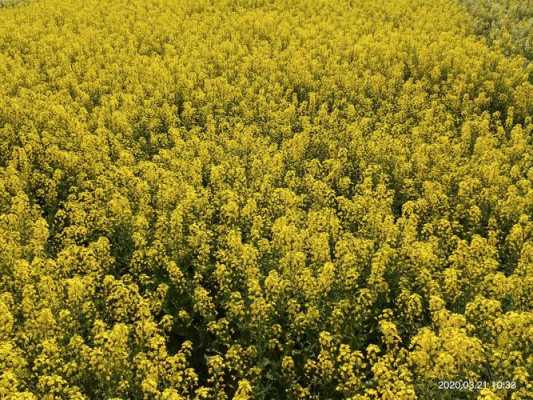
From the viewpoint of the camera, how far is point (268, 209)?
10.8 metres

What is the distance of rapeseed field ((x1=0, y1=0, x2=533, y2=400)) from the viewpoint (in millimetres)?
7250

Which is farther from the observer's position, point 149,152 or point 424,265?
point 149,152

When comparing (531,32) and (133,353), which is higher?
(531,32)

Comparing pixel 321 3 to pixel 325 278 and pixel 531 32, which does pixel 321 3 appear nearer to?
pixel 531 32

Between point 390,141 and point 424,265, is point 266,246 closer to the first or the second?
point 424,265

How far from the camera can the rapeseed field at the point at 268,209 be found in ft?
23.8

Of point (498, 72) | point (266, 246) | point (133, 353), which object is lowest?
point (133, 353)

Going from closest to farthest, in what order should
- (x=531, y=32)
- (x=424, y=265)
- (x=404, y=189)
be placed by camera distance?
(x=424, y=265) → (x=404, y=189) → (x=531, y=32)

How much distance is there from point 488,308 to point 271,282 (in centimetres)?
307

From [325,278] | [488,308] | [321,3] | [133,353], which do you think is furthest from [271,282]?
[321,3]

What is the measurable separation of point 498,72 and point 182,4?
13.4m

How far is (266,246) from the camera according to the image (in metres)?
9.30

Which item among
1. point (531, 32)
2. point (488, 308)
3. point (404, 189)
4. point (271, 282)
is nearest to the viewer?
point (488, 308)

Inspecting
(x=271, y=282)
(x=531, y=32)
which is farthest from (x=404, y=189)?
(x=531, y=32)
